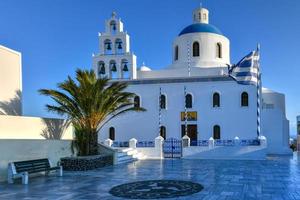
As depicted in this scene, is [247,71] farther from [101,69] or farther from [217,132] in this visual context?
[101,69]

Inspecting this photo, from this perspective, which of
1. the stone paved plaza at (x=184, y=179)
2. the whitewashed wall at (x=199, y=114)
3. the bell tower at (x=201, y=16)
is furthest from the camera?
the bell tower at (x=201, y=16)

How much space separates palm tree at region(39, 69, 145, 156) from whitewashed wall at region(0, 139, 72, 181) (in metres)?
0.99

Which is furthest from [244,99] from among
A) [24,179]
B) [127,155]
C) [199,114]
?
[24,179]

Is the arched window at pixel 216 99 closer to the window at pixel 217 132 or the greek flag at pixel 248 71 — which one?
the window at pixel 217 132

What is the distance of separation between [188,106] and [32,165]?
16.3 m

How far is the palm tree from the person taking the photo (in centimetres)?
1697

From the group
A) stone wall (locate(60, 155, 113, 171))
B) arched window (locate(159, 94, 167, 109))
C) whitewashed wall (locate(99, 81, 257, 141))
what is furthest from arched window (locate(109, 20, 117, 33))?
stone wall (locate(60, 155, 113, 171))

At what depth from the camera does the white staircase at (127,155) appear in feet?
62.7

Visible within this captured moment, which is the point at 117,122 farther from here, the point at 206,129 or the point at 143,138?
the point at 206,129

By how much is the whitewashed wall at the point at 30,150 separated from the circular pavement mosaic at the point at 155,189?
4.58 metres

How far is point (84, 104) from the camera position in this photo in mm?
17000

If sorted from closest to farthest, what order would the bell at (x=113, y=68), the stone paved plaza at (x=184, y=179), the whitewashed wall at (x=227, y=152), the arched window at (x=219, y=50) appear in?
1. the stone paved plaza at (x=184, y=179)
2. the whitewashed wall at (x=227, y=152)
3. the bell at (x=113, y=68)
4. the arched window at (x=219, y=50)

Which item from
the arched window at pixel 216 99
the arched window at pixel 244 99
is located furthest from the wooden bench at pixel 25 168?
the arched window at pixel 244 99

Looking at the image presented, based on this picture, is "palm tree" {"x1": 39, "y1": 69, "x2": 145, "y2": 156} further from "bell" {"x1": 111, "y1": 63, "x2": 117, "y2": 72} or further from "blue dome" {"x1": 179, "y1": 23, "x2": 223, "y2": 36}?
"blue dome" {"x1": 179, "y1": 23, "x2": 223, "y2": 36}
